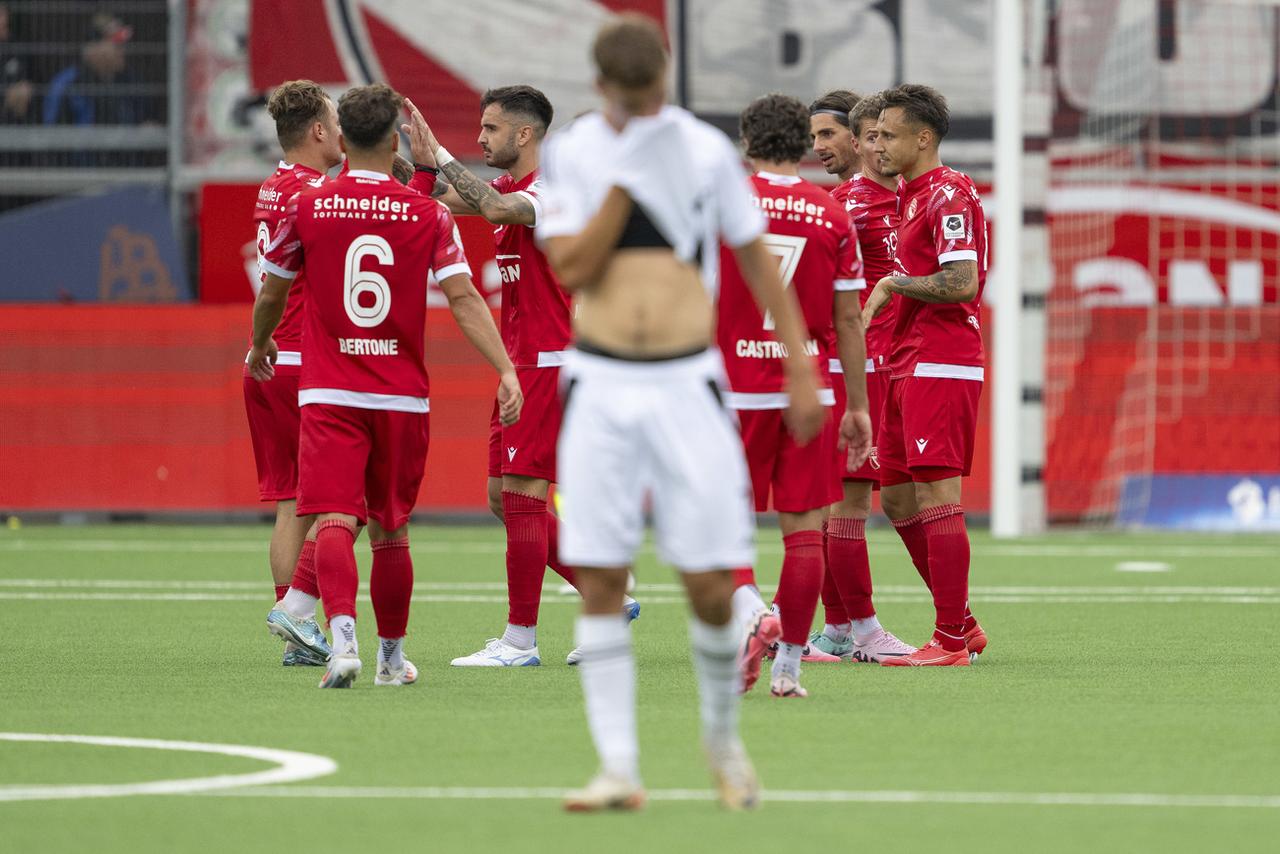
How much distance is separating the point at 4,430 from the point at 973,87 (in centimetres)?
1045

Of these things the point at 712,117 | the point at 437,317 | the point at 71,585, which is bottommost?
the point at 71,585

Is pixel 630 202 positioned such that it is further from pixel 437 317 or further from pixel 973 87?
pixel 973 87

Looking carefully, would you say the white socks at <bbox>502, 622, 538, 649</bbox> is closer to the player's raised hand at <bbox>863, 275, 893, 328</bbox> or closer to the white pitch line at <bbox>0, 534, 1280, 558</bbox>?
the player's raised hand at <bbox>863, 275, 893, 328</bbox>

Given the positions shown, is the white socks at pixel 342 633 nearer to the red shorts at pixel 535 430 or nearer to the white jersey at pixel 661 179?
the red shorts at pixel 535 430

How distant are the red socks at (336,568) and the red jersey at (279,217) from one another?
5.17ft

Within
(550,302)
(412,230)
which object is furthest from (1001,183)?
(412,230)

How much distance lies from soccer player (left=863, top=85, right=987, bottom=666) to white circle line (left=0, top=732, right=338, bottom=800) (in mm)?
3747

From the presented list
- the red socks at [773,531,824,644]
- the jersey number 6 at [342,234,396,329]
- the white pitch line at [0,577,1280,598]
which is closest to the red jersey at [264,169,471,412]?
the jersey number 6 at [342,234,396,329]

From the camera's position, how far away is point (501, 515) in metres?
10.1

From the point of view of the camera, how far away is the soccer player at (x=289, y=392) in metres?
9.38

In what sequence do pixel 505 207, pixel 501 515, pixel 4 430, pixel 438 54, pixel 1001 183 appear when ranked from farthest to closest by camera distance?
pixel 438 54
pixel 4 430
pixel 1001 183
pixel 501 515
pixel 505 207

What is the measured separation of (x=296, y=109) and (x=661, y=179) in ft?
14.4

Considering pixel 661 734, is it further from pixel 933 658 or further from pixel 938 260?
pixel 938 260

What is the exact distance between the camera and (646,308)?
18.7 feet
